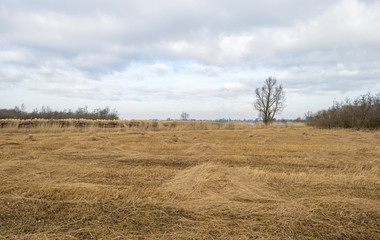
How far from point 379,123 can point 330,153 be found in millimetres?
18497

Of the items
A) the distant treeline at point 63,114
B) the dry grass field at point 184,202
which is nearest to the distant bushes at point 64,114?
the distant treeline at point 63,114

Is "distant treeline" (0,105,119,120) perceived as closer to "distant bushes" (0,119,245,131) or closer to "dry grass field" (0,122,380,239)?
"distant bushes" (0,119,245,131)

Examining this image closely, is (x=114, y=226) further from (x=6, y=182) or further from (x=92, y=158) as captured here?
(x=92, y=158)

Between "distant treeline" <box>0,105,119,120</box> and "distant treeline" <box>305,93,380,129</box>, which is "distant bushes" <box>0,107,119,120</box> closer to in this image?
"distant treeline" <box>0,105,119,120</box>

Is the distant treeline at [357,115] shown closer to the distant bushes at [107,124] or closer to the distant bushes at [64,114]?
the distant bushes at [107,124]

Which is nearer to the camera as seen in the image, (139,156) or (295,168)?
(295,168)

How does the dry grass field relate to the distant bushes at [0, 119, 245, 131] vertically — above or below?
below

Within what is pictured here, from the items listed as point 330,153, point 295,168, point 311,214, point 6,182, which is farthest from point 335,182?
point 6,182

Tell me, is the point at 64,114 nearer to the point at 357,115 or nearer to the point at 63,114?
the point at 63,114

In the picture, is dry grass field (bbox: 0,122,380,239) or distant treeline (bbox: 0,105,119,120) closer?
dry grass field (bbox: 0,122,380,239)

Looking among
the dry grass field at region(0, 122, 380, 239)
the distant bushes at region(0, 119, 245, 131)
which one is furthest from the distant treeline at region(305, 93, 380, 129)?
the dry grass field at region(0, 122, 380, 239)

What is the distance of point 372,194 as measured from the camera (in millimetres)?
4234

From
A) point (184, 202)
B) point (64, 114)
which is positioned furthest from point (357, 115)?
point (64, 114)

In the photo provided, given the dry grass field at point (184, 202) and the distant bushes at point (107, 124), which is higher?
the distant bushes at point (107, 124)
